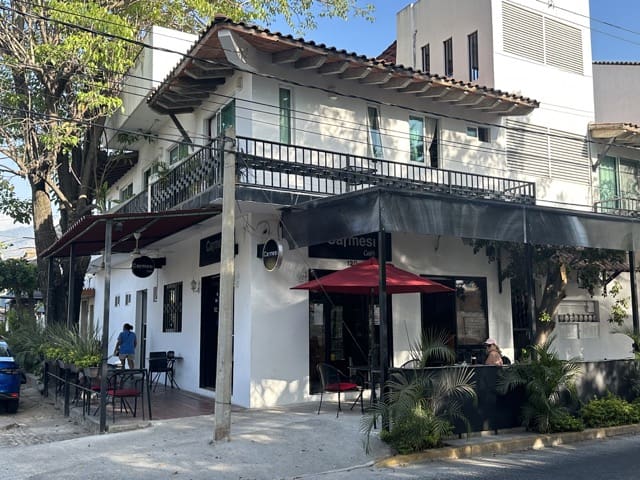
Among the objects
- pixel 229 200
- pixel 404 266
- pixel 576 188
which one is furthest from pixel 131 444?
pixel 576 188

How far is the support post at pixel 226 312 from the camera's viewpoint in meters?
8.79

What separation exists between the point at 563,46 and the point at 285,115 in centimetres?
978

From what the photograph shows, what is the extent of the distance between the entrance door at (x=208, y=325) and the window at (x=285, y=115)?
3.60m

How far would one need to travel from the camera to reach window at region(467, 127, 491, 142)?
1564cm

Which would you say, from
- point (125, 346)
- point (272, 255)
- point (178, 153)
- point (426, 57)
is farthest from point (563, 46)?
point (125, 346)

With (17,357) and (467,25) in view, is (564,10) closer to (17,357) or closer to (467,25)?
(467,25)

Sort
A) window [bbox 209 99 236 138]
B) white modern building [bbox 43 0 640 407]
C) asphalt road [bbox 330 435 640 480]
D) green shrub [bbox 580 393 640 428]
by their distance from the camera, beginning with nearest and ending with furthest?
asphalt road [bbox 330 435 640 480], green shrub [bbox 580 393 640 428], white modern building [bbox 43 0 640 407], window [bbox 209 99 236 138]

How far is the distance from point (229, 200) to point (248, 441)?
11.2 feet

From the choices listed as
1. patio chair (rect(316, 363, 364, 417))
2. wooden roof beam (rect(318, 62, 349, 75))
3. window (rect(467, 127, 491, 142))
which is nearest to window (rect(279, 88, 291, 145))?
wooden roof beam (rect(318, 62, 349, 75))

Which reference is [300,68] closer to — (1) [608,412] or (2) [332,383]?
(2) [332,383]

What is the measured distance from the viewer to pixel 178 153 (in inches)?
637

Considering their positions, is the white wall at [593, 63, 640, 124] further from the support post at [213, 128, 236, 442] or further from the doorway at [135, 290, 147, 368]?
the support post at [213, 128, 236, 442]

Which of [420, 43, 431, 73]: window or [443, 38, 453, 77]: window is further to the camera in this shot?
[420, 43, 431, 73]: window

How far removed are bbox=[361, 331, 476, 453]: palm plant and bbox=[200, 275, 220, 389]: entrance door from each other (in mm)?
5834
